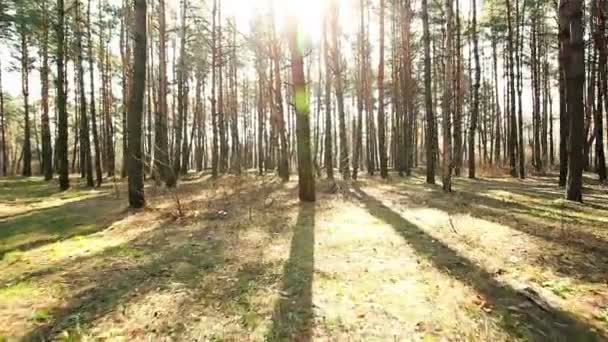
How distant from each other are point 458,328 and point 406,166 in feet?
62.8

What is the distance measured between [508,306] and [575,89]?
7.28 m

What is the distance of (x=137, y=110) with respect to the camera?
9.23 metres

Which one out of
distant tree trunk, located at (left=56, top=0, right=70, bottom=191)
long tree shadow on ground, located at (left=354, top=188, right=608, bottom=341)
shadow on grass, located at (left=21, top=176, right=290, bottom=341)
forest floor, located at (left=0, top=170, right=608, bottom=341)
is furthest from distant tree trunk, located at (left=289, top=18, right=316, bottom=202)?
distant tree trunk, located at (left=56, top=0, right=70, bottom=191)

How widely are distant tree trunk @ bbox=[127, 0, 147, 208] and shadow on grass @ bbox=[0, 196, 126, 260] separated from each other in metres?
0.61

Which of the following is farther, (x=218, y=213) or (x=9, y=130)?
(x=9, y=130)

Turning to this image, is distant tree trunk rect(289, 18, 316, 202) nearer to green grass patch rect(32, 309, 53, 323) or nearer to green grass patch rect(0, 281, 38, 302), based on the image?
green grass patch rect(0, 281, 38, 302)

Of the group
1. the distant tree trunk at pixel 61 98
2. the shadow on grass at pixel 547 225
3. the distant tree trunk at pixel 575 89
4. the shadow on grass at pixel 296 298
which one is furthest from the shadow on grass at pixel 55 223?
the distant tree trunk at pixel 575 89

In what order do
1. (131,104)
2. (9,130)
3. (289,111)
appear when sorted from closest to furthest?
(131,104), (289,111), (9,130)

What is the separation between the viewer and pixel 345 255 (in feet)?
17.5

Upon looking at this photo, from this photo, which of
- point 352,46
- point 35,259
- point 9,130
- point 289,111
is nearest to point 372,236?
point 35,259

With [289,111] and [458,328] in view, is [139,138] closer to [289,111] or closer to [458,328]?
[458,328]

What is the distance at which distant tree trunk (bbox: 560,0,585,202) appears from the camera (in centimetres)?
866

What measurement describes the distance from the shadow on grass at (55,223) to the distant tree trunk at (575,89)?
10.3m

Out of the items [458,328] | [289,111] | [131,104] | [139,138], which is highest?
[289,111]
